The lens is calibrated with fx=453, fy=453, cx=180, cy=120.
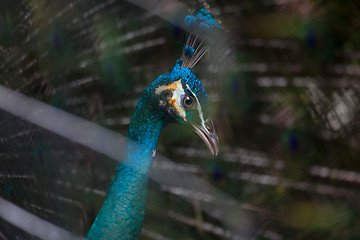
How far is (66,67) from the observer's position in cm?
130

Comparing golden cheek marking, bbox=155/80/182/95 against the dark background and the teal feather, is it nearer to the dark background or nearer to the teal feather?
the teal feather

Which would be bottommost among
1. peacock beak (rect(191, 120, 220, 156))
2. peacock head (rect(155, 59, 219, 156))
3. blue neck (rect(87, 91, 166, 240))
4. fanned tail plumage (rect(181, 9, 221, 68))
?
blue neck (rect(87, 91, 166, 240))

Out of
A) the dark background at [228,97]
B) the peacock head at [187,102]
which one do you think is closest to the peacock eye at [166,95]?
the peacock head at [187,102]

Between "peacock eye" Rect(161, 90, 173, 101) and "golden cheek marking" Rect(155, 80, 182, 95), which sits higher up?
"golden cheek marking" Rect(155, 80, 182, 95)

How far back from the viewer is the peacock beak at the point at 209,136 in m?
0.89

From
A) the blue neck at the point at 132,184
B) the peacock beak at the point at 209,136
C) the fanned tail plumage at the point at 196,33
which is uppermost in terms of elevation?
the fanned tail plumage at the point at 196,33

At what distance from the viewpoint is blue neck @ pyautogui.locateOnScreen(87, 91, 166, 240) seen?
893 millimetres

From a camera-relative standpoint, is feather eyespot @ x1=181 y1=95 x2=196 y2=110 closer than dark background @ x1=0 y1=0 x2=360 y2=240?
Yes

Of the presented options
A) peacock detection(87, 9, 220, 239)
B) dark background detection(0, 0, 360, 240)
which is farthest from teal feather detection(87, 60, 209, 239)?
dark background detection(0, 0, 360, 240)

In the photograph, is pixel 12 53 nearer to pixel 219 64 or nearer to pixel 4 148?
pixel 4 148

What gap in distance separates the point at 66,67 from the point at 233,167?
0.62 meters

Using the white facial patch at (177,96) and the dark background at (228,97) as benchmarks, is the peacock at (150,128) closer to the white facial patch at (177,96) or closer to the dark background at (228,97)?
the white facial patch at (177,96)

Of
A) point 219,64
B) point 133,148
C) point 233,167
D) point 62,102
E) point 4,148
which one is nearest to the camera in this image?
point 133,148

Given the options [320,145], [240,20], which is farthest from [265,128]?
[240,20]
